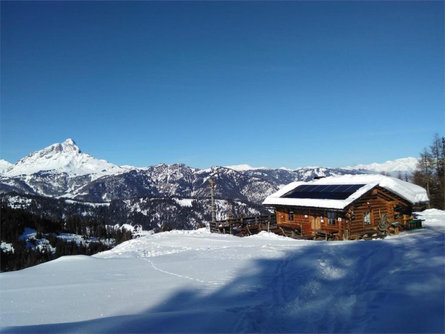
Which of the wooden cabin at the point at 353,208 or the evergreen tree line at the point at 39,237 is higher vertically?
the wooden cabin at the point at 353,208

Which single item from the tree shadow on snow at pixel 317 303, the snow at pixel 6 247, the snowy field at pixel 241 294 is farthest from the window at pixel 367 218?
the snow at pixel 6 247

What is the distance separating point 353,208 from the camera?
2280 centimetres

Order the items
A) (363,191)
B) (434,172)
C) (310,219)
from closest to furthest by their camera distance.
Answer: (363,191), (310,219), (434,172)

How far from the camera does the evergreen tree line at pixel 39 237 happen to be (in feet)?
199

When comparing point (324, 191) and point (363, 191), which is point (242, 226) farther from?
point (363, 191)

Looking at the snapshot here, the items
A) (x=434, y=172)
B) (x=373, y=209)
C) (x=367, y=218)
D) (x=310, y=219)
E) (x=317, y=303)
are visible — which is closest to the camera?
(x=317, y=303)

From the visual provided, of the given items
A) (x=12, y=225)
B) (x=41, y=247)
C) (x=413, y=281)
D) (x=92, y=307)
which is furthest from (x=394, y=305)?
(x=12, y=225)

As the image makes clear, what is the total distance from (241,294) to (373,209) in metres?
20.2

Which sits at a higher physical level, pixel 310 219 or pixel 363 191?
pixel 363 191

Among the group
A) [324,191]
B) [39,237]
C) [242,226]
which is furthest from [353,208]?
[39,237]

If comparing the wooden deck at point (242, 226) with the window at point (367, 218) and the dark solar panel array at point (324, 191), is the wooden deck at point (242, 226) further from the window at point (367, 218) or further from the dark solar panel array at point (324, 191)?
the window at point (367, 218)

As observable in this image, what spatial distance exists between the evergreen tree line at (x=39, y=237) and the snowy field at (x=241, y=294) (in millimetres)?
61170

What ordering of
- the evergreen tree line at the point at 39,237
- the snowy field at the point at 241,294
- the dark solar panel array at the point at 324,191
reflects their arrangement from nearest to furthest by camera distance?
the snowy field at the point at 241,294
the dark solar panel array at the point at 324,191
the evergreen tree line at the point at 39,237

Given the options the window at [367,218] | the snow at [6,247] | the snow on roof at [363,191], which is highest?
the snow on roof at [363,191]
